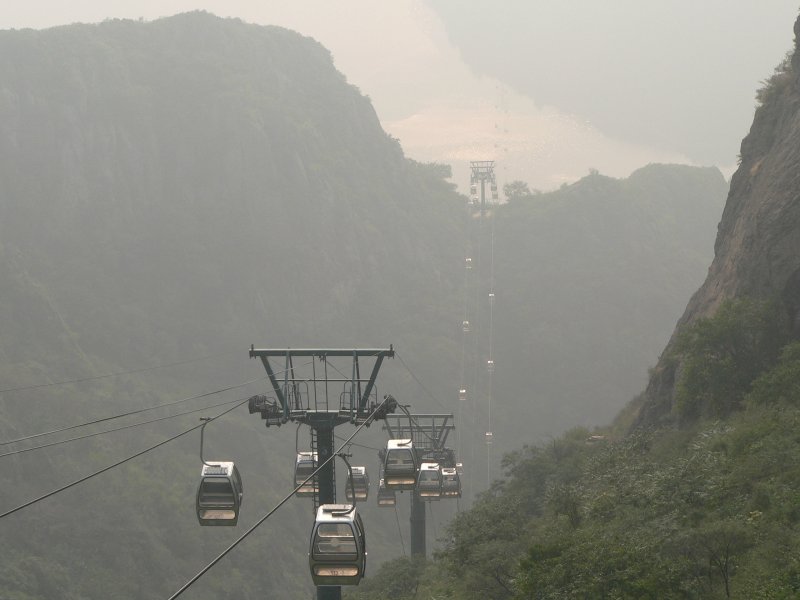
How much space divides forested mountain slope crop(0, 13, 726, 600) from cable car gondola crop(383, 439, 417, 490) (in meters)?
37.0

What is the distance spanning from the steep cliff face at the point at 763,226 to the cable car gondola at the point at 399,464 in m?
13.2

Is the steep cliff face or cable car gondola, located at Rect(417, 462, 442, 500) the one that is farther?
cable car gondola, located at Rect(417, 462, 442, 500)

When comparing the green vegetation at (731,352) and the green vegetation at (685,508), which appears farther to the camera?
the green vegetation at (731,352)

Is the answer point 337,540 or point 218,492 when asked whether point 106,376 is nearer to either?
point 218,492

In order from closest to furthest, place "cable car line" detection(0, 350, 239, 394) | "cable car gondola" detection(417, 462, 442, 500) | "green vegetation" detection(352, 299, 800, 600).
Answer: "green vegetation" detection(352, 299, 800, 600) → "cable car gondola" detection(417, 462, 442, 500) → "cable car line" detection(0, 350, 239, 394)

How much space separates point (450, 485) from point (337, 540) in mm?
19730

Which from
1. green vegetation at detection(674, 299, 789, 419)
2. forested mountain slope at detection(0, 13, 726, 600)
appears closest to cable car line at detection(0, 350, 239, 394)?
forested mountain slope at detection(0, 13, 726, 600)

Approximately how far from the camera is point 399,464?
25078 mm

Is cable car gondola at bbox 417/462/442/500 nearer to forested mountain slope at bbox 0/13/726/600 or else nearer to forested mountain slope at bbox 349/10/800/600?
forested mountain slope at bbox 349/10/800/600

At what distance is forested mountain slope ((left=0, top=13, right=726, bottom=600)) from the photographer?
66.2 m

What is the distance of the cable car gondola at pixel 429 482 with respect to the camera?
32031mm

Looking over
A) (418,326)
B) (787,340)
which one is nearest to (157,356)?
(418,326)

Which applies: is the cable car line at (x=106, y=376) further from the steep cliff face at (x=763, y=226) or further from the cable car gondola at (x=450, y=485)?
the steep cliff face at (x=763, y=226)

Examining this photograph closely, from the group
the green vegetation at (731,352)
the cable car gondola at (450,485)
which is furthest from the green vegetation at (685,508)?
the cable car gondola at (450,485)
